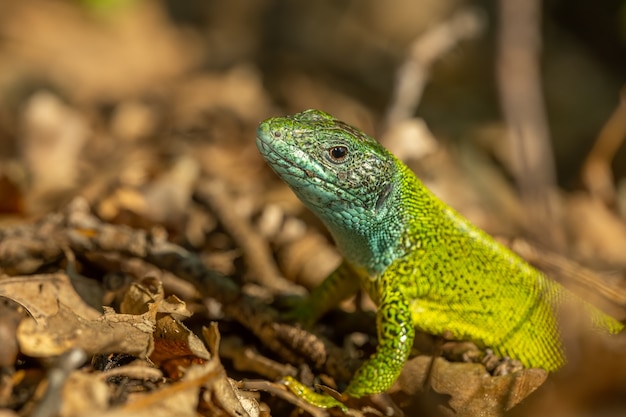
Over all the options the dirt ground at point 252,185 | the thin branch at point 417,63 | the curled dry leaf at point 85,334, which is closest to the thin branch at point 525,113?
the dirt ground at point 252,185

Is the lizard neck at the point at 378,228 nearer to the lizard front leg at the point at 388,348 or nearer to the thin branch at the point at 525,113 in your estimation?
the lizard front leg at the point at 388,348

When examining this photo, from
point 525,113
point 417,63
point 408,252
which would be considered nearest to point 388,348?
point 408,252

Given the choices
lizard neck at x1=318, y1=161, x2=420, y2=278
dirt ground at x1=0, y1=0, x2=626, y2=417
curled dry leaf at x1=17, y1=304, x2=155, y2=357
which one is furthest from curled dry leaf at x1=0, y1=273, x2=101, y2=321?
lizard neck at x1=318, y1=161, x2=420, y2=278

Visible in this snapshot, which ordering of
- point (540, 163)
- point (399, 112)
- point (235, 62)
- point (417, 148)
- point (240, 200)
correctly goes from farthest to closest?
point (235, 62)
point (399, 112)
point (417, 148)
point (240, 200)
point (540, 163)

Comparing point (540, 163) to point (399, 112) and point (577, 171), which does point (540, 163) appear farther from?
point (577, 171)

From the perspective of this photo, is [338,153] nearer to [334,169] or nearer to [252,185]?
[334,169]

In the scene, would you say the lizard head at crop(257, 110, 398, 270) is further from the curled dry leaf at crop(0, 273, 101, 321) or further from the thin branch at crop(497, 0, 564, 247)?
the curled dry leaf at crop(0, 273, 101, 321)

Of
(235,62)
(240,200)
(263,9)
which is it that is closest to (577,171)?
(240,200)
